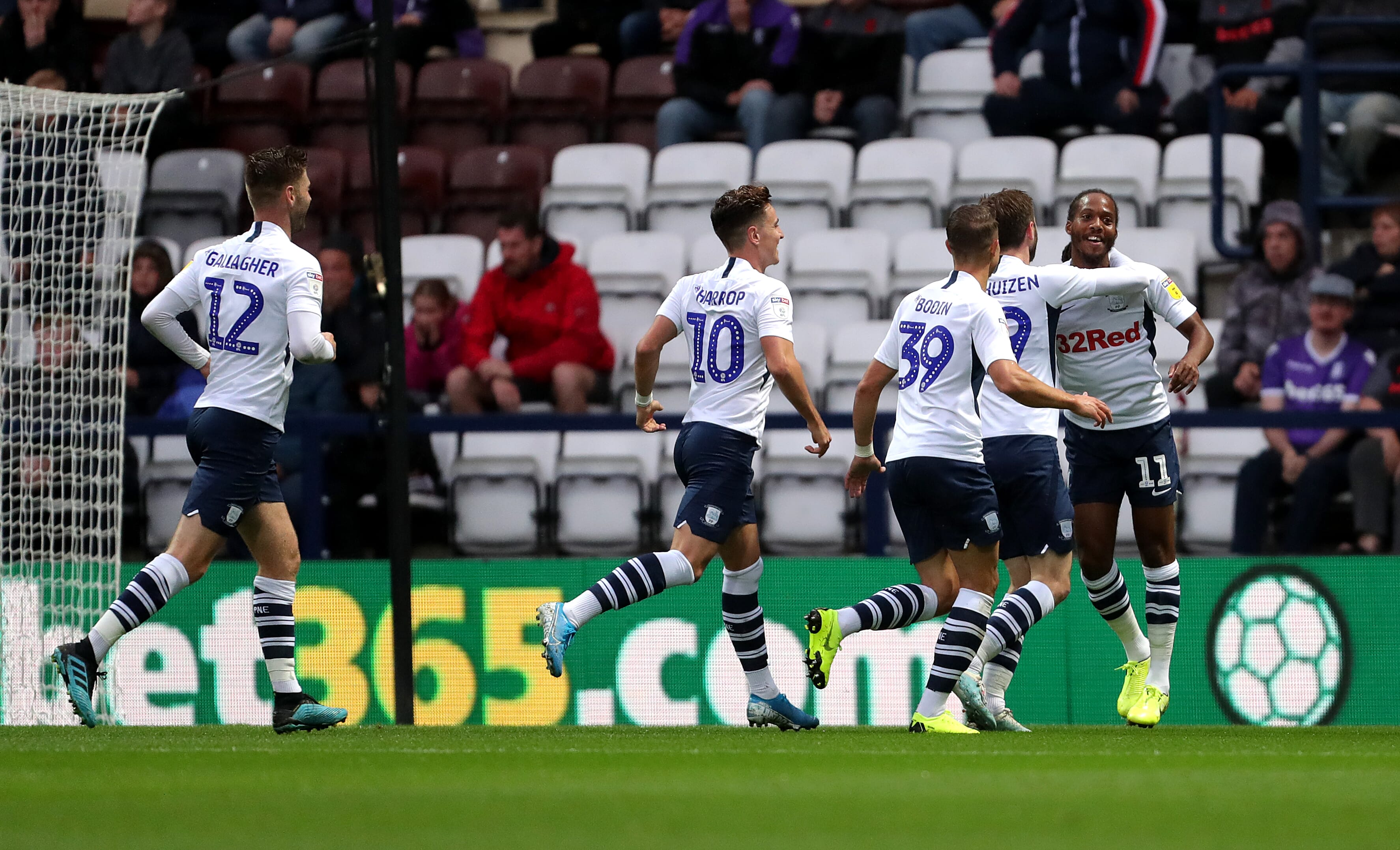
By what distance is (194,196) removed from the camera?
11.8m

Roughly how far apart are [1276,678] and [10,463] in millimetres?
6131

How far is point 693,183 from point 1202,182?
327 centimetres

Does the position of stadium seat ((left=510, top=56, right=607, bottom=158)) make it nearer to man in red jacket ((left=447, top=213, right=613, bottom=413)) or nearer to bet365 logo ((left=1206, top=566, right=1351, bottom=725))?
man in red jacket ((left=447, top=213, right=613, bottom=413))

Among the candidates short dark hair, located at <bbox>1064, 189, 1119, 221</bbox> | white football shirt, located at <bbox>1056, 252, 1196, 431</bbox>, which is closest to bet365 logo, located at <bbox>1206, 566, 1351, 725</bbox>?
white football shirt, located at <bbox>1056, 252, 1196, 431</bbox>

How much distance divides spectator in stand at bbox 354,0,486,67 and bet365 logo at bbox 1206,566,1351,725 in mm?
7476

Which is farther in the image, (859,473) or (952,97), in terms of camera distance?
(952,97)

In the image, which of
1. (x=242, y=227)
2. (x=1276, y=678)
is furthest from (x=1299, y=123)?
(x=242, y=227)

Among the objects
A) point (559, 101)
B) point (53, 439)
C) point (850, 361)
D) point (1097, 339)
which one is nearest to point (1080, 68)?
point (850, 361)

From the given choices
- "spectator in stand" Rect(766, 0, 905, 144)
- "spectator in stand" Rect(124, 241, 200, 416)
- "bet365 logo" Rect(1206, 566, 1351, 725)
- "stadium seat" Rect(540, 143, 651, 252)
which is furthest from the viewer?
"spectator in stand" Rect(766, 0, 905, 144)

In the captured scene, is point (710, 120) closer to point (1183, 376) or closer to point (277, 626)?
point (1183, 376)

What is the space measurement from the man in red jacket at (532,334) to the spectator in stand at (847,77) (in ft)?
8.33

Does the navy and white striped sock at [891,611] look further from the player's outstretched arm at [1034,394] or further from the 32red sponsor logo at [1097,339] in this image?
the 32red sponsor logo at [1097,339]

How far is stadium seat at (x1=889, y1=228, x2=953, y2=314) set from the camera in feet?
33.5

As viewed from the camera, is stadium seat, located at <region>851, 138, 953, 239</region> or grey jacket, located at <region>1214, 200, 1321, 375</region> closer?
grey jacket, located at <region>1214, 200, 1321, 375</region>
